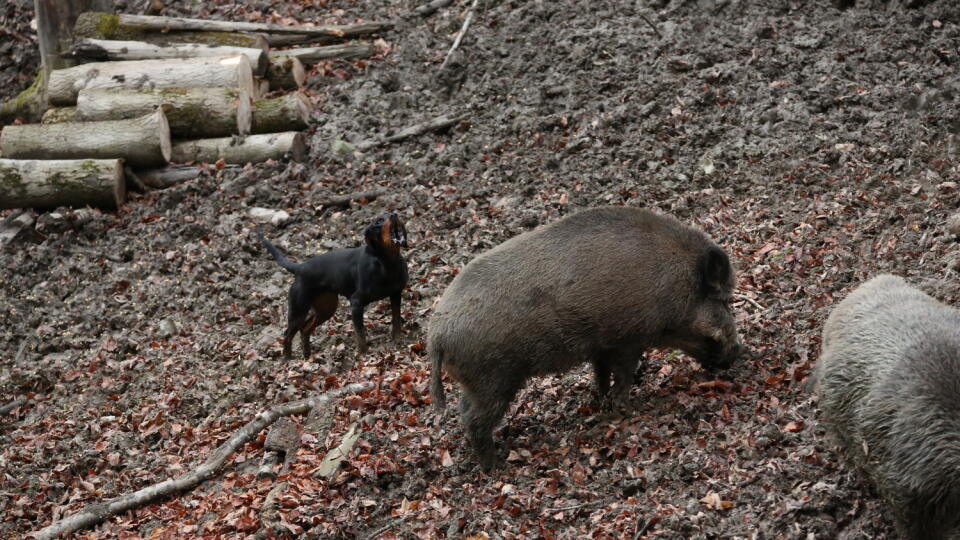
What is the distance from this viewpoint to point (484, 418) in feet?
20.5

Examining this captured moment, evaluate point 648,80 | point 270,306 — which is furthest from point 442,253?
point 648,80

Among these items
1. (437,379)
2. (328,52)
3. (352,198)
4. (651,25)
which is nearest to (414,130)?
(352,198)

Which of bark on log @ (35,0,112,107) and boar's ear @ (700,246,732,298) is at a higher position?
boar's ear @ (700,246,732,298)

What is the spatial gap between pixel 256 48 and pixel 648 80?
5.77m

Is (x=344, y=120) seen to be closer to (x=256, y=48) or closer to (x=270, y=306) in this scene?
(x=256, y=48)

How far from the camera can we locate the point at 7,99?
48.3ft

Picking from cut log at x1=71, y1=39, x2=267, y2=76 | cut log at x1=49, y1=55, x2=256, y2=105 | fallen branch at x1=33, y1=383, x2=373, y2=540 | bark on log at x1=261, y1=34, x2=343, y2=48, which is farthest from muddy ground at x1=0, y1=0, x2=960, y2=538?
cut log at x1=49, y1=55, x2=256, y2=105

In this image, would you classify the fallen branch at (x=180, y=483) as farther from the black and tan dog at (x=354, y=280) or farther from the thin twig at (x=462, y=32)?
the thin twig at (x=462, y=32)

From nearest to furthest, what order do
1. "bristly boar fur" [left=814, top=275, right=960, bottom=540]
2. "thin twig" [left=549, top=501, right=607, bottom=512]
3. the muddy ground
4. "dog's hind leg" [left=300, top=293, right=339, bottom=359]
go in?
"bristly boar fur" [left=814, top=275, right=960, bottom=540]
"thin twig" [left=549, top=501, right=607, bottom=512]
the muddy ground
"dog's hind leg" [left=300, top=293, right=339, bottom=359]

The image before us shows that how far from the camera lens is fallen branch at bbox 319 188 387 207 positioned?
11.0 metres

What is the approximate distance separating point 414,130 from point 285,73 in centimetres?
269

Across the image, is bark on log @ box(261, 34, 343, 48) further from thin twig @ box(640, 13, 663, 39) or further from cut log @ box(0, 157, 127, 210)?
thin twig @ box(640, 13, 663, 39)

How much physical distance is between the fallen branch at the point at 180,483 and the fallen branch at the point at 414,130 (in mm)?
4665

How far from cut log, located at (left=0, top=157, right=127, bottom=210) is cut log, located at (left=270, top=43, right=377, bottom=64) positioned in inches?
112
